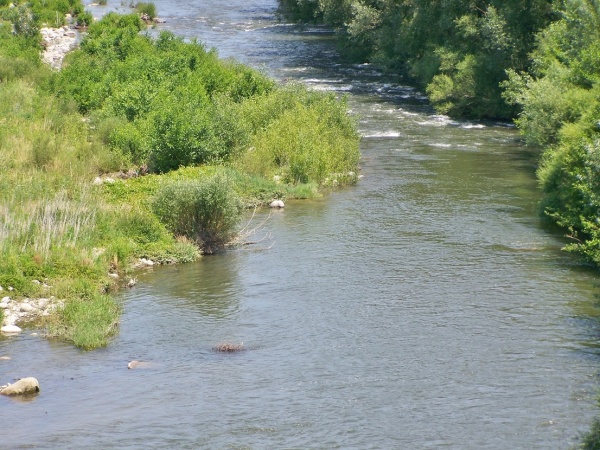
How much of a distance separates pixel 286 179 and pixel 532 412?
17252 mm

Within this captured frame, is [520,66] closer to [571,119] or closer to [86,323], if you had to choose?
[571,119]

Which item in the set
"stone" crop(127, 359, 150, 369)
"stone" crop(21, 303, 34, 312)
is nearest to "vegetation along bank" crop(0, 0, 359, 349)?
"stone" crop(21, 303, 34, 312)

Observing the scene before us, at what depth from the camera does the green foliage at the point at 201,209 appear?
24875mm

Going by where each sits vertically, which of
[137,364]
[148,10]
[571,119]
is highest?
[148,10]

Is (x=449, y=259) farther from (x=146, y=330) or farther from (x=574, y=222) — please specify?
(x=146, y=330)

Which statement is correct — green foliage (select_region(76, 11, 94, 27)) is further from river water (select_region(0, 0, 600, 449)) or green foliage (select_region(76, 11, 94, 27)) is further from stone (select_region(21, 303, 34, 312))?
stone (select_region(21, 303, 34, 312))

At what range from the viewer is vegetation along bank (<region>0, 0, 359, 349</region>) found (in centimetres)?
2189

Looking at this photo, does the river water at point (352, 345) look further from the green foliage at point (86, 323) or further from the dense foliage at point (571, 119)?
the dense foliage at point (571, 119)

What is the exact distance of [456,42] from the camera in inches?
1877

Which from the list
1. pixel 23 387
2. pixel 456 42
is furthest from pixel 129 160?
pixel 456 42

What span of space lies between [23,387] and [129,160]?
15.1m

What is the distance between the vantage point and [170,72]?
38438 millimetres

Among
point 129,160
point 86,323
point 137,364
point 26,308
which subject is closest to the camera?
point 137,364

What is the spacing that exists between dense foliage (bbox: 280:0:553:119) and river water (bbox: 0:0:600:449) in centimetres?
1349
